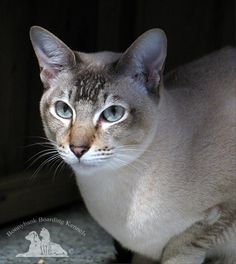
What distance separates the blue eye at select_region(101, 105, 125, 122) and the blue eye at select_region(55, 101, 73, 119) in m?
0.11

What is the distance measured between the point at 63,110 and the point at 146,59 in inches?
11.7

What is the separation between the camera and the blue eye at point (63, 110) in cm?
178

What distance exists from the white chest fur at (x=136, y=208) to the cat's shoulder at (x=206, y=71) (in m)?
0.41

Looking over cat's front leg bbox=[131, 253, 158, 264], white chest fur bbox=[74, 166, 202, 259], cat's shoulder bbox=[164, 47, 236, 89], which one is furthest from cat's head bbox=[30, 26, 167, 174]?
cat's front leg bbox=[131, 253, 158, 264]

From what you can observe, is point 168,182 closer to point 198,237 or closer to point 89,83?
point 198,237

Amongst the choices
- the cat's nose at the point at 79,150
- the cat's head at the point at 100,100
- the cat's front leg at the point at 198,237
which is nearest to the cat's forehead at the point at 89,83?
the cat's head at the point at 100,100

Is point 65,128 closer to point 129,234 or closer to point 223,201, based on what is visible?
point 129,234

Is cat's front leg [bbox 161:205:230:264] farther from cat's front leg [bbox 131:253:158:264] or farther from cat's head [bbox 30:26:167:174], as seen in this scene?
cat's head [bbox 30:26:167:174]

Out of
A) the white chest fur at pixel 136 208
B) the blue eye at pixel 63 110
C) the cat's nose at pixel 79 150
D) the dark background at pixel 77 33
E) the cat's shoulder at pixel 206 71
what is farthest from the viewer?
the dark background at pixel 77 33

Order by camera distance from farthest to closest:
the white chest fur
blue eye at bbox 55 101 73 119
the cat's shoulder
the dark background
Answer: the dark background, the cat's shoulder, the white chest fur, blue eye at bbox 55 101 73 119

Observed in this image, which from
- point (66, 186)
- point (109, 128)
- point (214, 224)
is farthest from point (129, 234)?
point (66, 186)

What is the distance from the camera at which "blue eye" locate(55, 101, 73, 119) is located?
178 cm

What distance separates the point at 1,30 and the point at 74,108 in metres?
0.94

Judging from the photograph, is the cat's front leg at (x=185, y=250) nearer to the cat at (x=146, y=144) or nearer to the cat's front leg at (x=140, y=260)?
the cat at (x=146, y=144)
